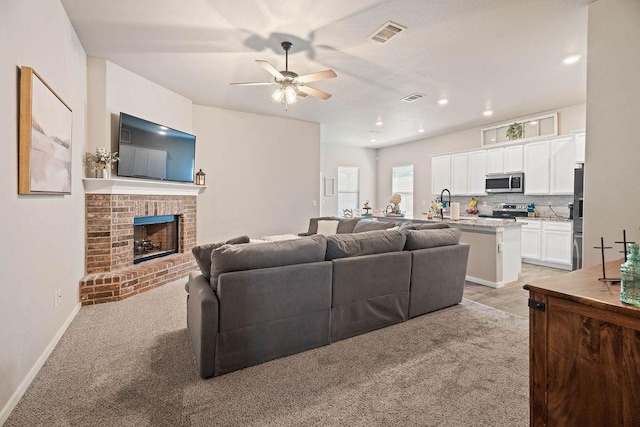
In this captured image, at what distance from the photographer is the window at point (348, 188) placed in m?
9.26

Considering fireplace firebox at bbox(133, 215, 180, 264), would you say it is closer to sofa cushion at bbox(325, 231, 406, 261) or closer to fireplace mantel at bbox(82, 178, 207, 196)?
fireplace mantel at bbox(82, 178, 207, 196)

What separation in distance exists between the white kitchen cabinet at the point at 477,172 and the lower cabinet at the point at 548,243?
1198 mm

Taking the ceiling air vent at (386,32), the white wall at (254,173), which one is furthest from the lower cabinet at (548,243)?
the white wall at (254,173)

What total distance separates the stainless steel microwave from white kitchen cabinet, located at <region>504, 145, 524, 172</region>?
4.7 inches

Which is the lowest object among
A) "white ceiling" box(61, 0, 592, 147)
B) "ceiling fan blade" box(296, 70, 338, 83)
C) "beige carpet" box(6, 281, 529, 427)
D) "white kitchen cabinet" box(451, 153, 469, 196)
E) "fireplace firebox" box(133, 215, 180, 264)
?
"beige carpet" box(6, 281, 529, 427)

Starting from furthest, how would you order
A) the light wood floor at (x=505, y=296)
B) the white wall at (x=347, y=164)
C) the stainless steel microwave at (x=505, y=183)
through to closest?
the white wall at (x=347, y=164), the stainless steel microwave at (x=505, y=183), the light wood floor at (x=505, y=296)

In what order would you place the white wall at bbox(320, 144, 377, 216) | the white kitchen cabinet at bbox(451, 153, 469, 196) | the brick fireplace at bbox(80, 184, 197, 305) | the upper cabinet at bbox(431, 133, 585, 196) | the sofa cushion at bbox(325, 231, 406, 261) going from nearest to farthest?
the sofa cushion at bbox(325, 231, 406, 261), the brick fireplace at bbox(80, 184, 197, 305), the upper cabinet at bbox(431, 133, 585, 196), the white kitchen cabinet at bbox(451, 153, 469, 196), the white wall at bbox(320, 144, 377, 216)

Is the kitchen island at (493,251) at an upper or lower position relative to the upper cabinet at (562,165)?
lower

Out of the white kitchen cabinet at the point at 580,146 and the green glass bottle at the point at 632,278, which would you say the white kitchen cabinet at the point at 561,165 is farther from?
the green glass bottle at the point at 632,278

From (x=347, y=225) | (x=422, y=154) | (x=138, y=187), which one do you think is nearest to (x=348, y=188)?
(x=422, y=154)

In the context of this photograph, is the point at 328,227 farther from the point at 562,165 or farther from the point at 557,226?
the point at 562,165

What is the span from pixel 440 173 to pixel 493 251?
3932 mm

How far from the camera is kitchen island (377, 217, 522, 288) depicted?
4.30 meters

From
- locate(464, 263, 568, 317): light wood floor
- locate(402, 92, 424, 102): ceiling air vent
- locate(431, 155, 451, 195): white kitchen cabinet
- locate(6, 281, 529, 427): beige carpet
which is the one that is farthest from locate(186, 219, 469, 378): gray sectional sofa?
locate(431, 155, 451, 195): white kitchen cabinet
